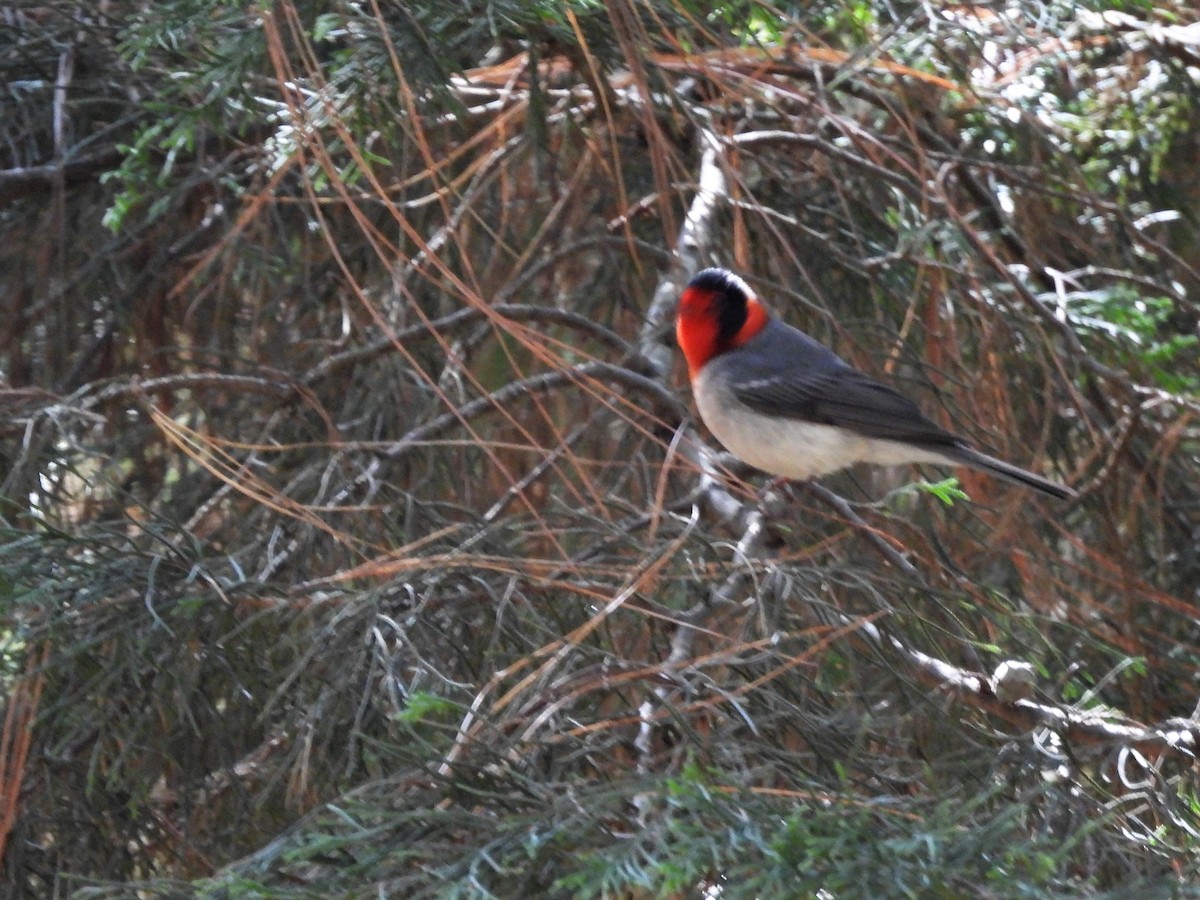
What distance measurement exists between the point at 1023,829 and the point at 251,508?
164 centimetres

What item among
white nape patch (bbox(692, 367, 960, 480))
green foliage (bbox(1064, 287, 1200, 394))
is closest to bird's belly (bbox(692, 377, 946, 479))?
white nape patch (bbox(692, 367, 960, 480))

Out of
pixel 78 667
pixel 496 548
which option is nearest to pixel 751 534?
pixel 496 548

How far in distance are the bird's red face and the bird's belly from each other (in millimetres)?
96

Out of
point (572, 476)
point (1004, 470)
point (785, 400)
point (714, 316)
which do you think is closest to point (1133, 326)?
point (1004, 470)

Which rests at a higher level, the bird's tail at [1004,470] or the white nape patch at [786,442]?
the bird's tail at [1004,470]

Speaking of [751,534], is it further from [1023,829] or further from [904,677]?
[1023,829]

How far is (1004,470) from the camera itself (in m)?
2.77

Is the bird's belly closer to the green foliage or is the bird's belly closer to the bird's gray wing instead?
the bird's gray wing

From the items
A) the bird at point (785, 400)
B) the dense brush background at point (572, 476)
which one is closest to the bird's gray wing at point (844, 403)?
the bird at point (785, 400)

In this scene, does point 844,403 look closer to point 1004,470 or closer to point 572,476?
point 1004,470

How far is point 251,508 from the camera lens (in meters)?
2.82

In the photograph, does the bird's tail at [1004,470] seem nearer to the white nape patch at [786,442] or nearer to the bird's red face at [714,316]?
the white nape patch at [786,442]

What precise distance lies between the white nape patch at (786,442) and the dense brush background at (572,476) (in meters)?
0.09

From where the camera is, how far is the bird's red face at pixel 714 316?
2904mm
